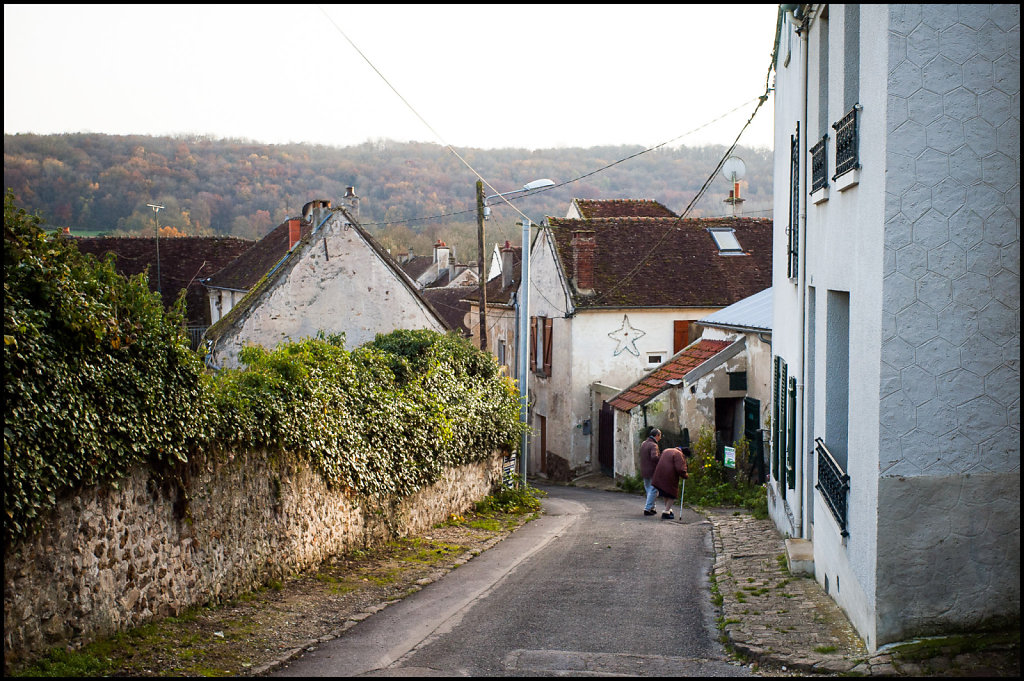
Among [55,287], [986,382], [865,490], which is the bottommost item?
[865,490]

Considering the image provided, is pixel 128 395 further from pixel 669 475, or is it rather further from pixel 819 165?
pixel 669 475

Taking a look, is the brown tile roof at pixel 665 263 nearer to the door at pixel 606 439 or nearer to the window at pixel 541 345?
the window at pixel 541 345

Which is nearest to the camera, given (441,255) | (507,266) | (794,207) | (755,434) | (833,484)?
(833,484)

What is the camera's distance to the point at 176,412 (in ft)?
25.2

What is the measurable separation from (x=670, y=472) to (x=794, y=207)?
663 centimetres

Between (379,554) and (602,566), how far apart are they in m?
2.88

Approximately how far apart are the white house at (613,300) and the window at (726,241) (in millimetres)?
41

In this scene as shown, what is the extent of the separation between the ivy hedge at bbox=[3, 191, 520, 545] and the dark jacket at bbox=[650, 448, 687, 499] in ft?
18.9

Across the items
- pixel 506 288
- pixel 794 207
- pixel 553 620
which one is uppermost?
pixel 506 288

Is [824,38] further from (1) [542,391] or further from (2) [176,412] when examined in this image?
(1) [542,391]

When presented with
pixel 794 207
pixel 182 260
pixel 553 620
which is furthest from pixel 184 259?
pixel 553 620

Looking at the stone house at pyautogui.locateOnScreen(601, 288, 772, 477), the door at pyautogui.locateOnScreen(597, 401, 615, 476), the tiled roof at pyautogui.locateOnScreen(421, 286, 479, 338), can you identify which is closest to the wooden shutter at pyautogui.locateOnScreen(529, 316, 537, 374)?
the door at pyautogui.locateOnScreen(597, 401, 615, 476)

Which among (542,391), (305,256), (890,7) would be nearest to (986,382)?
(890,7)

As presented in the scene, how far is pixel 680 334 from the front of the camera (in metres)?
27.8
